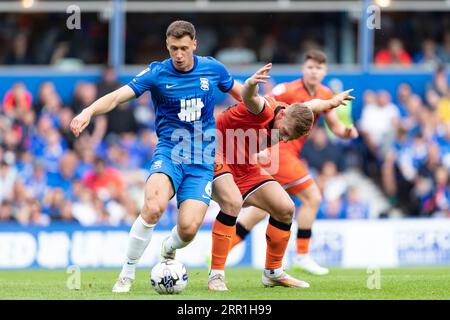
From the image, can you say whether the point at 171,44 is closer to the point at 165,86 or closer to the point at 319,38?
the point at 165,86

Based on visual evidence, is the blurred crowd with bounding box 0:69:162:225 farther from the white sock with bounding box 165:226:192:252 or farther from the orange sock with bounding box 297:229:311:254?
the white sock with bounding box 165:226:192:252

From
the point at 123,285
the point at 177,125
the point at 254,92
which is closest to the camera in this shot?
the point at 123,285

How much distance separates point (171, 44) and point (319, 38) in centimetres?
1334

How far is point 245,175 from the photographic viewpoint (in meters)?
11.4

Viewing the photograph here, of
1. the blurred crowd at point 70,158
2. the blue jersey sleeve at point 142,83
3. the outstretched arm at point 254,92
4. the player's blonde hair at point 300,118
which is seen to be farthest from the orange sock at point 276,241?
the blurred crowd at point 70,158

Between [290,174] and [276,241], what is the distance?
9.31ft

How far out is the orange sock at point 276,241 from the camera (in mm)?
11062

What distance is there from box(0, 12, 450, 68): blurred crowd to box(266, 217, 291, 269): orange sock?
11870mm

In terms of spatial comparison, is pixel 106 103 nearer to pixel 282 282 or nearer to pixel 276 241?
pixel 276 241

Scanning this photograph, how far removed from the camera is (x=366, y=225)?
18.4m

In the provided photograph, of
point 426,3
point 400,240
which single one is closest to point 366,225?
point 400,240

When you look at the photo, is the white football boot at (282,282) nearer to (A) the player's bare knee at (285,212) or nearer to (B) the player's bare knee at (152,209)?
(A) the player's bare knee at (285,212)

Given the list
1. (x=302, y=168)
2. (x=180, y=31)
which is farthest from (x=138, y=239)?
(x=302, y=168)

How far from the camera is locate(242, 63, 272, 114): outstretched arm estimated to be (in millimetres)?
10188
